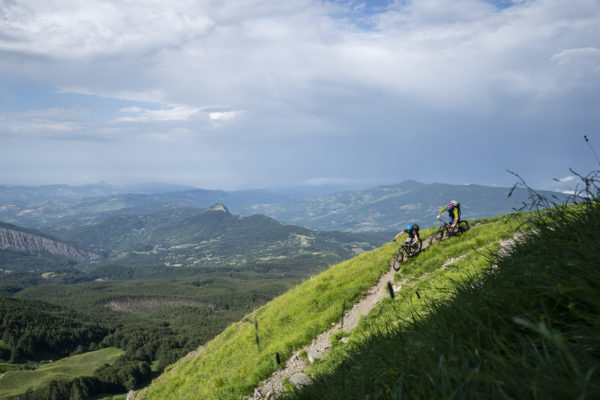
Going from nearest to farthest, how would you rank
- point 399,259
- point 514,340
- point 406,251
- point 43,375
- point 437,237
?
point 514,340 < point 399,259 < point 406,251 < point 437,237 < point 43,375

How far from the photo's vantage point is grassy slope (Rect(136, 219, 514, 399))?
14.5 metres

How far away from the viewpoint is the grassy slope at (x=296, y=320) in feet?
47.7

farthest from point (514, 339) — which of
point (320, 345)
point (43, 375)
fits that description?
point (43, 375)

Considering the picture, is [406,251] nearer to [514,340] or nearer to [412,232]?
[412,232]

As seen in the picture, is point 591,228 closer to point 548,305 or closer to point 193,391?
point 548,305

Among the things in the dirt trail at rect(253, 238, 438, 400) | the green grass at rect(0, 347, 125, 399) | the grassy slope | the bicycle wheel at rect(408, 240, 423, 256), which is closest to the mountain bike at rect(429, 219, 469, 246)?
the grassy slope

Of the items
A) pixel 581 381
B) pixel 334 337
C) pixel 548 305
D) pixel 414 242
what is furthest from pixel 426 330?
pixel 414 242

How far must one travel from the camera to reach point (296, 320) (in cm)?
1856

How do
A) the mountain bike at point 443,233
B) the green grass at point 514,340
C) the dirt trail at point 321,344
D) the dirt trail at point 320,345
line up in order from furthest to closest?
the mountain bike at point 443,233 < the dirt trail at point 321,344 < the dirt trail at point 320,345 < the green grass at point 514,340

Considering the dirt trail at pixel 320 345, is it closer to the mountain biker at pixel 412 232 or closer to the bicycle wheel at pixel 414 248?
the bicycle wheel at pixel 414 248

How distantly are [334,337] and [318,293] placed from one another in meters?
6.76

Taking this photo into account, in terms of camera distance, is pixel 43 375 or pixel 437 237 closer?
pixel 437 237

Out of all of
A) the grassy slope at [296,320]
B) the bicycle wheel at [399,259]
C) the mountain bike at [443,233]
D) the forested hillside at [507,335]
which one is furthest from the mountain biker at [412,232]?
the forested hillside at [507,335]

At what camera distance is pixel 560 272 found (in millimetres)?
3289
